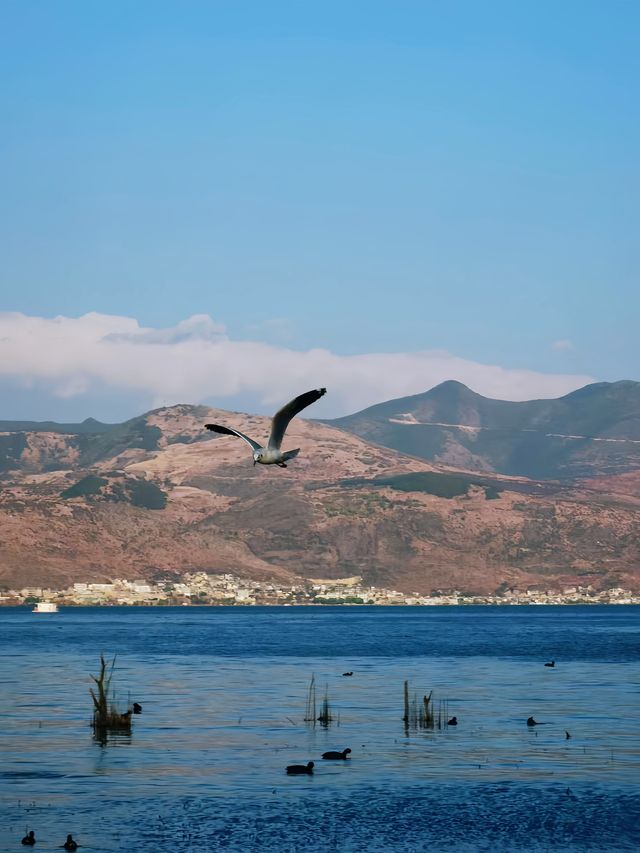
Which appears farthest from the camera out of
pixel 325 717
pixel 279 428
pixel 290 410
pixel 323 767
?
pixel 325 717

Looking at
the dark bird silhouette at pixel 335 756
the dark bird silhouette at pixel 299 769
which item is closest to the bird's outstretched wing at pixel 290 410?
the dark bird silhouette at pixel 299 769

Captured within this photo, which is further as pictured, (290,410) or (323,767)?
(323,767)

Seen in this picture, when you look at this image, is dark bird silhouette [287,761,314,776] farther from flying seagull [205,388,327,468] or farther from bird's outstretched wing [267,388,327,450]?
bird's outstretched wing [267,388,327,450]

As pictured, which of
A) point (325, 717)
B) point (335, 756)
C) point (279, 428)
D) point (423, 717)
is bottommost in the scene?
point (423, 717)

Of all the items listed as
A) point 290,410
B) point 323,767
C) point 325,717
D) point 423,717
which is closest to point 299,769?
point 323,767

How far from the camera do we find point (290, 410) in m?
30.4

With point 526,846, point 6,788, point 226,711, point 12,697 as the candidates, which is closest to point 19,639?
point 12,697

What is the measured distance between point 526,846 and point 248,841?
28.8 feet

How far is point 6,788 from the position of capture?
5353 centimetres

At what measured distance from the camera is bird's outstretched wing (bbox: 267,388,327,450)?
29312 millimetres

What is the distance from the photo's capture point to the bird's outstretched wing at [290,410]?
96.2 ft

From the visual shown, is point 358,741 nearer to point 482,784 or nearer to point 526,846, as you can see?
point 482,784

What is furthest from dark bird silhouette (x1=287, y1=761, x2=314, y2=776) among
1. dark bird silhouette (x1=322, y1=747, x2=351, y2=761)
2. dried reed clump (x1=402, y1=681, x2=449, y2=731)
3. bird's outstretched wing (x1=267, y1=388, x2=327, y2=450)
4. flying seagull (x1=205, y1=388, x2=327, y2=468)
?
bird's outstretched wing (x1=267, y1=388, x2=327, y2=450)

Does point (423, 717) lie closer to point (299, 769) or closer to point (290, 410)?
point (299, 769)
